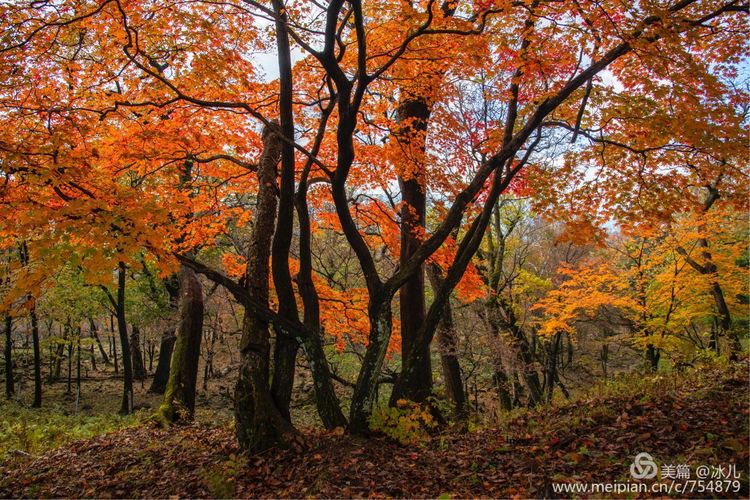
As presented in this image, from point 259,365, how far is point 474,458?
3.24 meters

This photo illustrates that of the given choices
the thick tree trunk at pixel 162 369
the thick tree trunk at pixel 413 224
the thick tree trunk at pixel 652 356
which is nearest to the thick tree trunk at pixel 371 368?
the thick tree trunk at pixel 413 224

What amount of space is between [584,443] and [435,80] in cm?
617

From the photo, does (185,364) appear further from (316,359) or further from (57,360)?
(57,360)

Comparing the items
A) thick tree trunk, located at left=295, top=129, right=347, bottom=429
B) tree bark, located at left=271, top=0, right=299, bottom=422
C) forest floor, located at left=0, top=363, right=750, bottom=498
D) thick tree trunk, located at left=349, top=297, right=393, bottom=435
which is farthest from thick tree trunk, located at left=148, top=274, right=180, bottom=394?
thick tree trunk, located at left=349, top=297, right=393, bottom=435

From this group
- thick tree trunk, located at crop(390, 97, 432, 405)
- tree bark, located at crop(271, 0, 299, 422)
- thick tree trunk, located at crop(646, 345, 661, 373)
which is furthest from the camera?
thick tree trunk, located at crop(646, 345, 661, 373)

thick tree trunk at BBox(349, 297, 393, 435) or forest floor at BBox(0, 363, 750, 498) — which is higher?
thick tree trunk at BBox(349, 297, 393, 435)

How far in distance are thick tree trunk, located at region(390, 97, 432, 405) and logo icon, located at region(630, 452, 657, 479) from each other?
13.2 feet

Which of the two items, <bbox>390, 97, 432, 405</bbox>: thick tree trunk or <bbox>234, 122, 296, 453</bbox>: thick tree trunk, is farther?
<bbox>390, 97, 432, 405</bbox>: thick tree trunk

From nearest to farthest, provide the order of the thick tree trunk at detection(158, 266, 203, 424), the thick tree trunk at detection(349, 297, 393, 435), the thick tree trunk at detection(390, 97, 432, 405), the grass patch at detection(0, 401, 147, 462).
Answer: the thick tree trunk at detection(349, 297, 393, 435), the thick tree trunk at detection(390, 97, 432, 405), the grass patch at detection(0, 401, 147, 462), the thick tree trunk at detection(158, 266, 203, 424)

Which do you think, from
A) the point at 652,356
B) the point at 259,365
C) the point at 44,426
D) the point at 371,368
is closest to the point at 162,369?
the point at 44,426

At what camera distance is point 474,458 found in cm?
505

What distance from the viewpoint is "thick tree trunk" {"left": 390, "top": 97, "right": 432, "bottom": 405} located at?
7855 millimetres

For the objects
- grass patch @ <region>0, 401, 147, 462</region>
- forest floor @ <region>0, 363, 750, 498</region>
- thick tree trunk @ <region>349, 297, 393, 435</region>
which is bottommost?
grass patch @ <region>0, 401, 147, 462</region>

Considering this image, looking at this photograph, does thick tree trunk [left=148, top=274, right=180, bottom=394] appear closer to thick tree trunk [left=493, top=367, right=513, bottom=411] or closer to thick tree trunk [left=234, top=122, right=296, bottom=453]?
thick tree trunk [left=234, top=122, right=296, bottom=453]
